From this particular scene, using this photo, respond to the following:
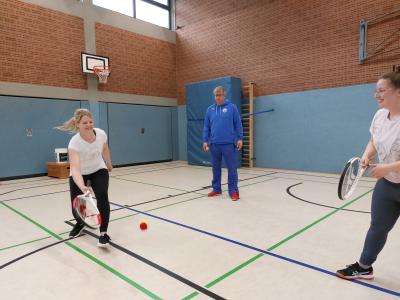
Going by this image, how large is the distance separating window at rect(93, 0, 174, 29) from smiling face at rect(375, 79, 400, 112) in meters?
8.86

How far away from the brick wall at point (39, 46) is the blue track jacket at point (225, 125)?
5.19 meters

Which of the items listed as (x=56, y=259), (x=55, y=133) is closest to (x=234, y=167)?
(x=56, y=259)

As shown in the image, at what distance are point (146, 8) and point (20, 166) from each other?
6.41m

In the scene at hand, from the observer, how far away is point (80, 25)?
804 centimetres

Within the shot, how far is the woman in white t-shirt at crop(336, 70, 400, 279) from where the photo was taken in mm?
1666

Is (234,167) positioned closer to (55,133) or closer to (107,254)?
(107,254)

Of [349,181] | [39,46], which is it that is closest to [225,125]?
[349,181]

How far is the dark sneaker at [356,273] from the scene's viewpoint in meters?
2.00

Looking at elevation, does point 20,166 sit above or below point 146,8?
below

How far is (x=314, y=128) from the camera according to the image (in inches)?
282

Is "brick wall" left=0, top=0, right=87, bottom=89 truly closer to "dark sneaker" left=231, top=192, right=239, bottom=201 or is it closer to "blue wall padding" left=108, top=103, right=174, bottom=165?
"blue wall padding" left=108, top=103, right=174, bottom=165

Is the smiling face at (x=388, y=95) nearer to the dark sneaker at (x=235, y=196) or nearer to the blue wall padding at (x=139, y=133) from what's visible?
the dark sneaker at (x=235, y=196)

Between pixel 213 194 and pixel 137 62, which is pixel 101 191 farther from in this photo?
pixel 137 62

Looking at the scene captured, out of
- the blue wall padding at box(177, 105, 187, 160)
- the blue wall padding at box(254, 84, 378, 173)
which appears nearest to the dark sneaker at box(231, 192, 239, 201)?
the blue wall padding at box(254, 84, 378, 173)
